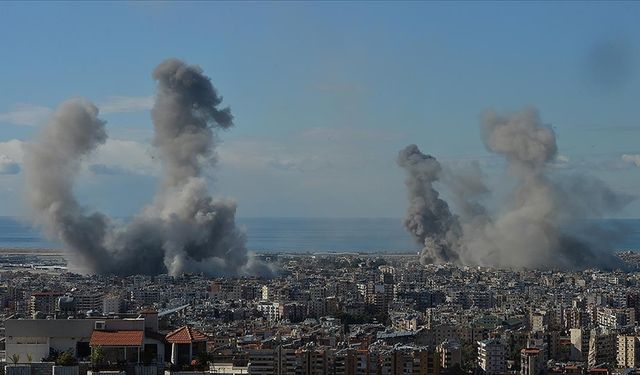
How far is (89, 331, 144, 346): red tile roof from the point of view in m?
14.4

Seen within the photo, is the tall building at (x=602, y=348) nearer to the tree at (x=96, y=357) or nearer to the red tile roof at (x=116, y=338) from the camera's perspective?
the red tile roof at (x=116, y=338)

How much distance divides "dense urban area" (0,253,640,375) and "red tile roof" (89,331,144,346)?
0.02 metres

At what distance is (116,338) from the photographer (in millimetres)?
14484

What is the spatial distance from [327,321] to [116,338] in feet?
83.1

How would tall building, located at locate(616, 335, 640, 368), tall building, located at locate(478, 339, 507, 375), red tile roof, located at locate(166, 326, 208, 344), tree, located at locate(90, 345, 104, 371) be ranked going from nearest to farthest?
tree, located at locate(90, 345, 104, 371) → red tile roof, located at locate(166, 326, 208, 344) → tall building, located at locate(478, 339, 507, 375) → tall building, located at locate(616, 335, 640, 368)

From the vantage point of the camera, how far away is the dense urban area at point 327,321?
14766 millimetres

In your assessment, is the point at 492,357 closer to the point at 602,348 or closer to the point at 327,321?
the point at 602,348

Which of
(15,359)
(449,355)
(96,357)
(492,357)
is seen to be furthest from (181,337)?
(492,357)

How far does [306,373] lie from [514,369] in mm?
6069

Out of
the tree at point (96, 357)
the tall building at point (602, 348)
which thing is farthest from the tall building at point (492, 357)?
the tree at point (96, 357)

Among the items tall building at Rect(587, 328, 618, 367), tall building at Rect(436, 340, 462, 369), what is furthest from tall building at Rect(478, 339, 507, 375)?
tall building at Rect(587, 328, 618, 367)

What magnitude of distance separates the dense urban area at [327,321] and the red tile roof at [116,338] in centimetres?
2

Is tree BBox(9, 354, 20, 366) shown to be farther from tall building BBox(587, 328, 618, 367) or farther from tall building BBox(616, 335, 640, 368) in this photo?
tall building BBox(587, 328, 618, 367)

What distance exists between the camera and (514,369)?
1163 inches
